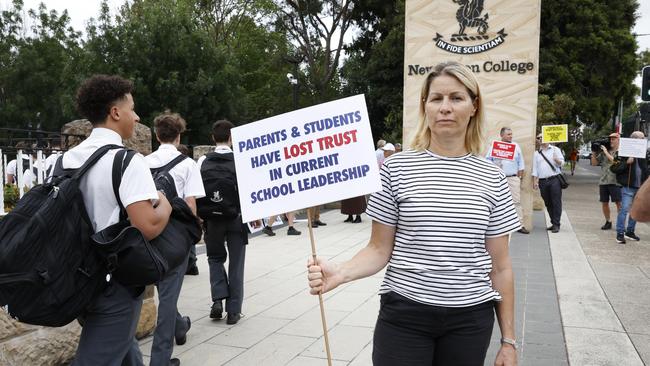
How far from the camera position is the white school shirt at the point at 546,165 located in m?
10.6

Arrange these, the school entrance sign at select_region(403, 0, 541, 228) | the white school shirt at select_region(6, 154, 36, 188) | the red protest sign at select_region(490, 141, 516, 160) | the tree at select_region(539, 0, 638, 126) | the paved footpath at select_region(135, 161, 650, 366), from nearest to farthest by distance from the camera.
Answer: the paved footpath at select_region(135, 161, 650, 366), the white school shirt at select_region(6, 154, 36, 188), the red protest sign at select_region(490, 141, 516, 160), the school entrance sign at select_region(403, 0, 541, 228), the tree at select_region(539, 0, 638, 126)

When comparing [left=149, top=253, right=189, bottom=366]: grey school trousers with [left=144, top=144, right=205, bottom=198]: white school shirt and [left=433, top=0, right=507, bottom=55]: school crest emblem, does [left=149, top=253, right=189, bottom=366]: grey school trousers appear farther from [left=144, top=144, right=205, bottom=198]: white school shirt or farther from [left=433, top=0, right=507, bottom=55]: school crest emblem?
[left=433, top=0, right=507, bottom=55]: school crest emblem

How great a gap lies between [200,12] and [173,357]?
108 ft

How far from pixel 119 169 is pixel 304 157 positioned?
0.83 m

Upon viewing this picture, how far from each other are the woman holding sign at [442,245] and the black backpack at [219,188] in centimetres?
284

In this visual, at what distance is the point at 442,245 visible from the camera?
2113mm

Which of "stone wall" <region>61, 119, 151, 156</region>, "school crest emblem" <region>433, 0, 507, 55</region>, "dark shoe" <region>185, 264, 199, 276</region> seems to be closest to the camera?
"stone wall" <region>61, 119, 151, 156</region>

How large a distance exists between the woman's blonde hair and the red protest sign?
812 cm

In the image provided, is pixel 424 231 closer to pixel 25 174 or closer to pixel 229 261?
pixel 229 261

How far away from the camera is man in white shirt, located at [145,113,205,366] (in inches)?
148

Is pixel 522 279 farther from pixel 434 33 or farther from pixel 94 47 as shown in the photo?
pixel 94 47

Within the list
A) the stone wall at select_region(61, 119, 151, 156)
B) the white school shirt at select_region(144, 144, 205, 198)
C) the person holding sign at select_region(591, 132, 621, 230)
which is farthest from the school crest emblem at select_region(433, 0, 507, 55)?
the white school shirt at select_region(144, 144, 205, 198)

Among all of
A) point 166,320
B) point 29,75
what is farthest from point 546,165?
point 29,75

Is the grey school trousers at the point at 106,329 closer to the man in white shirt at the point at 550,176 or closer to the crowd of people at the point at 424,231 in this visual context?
the crowd of people at the point at 424,231
